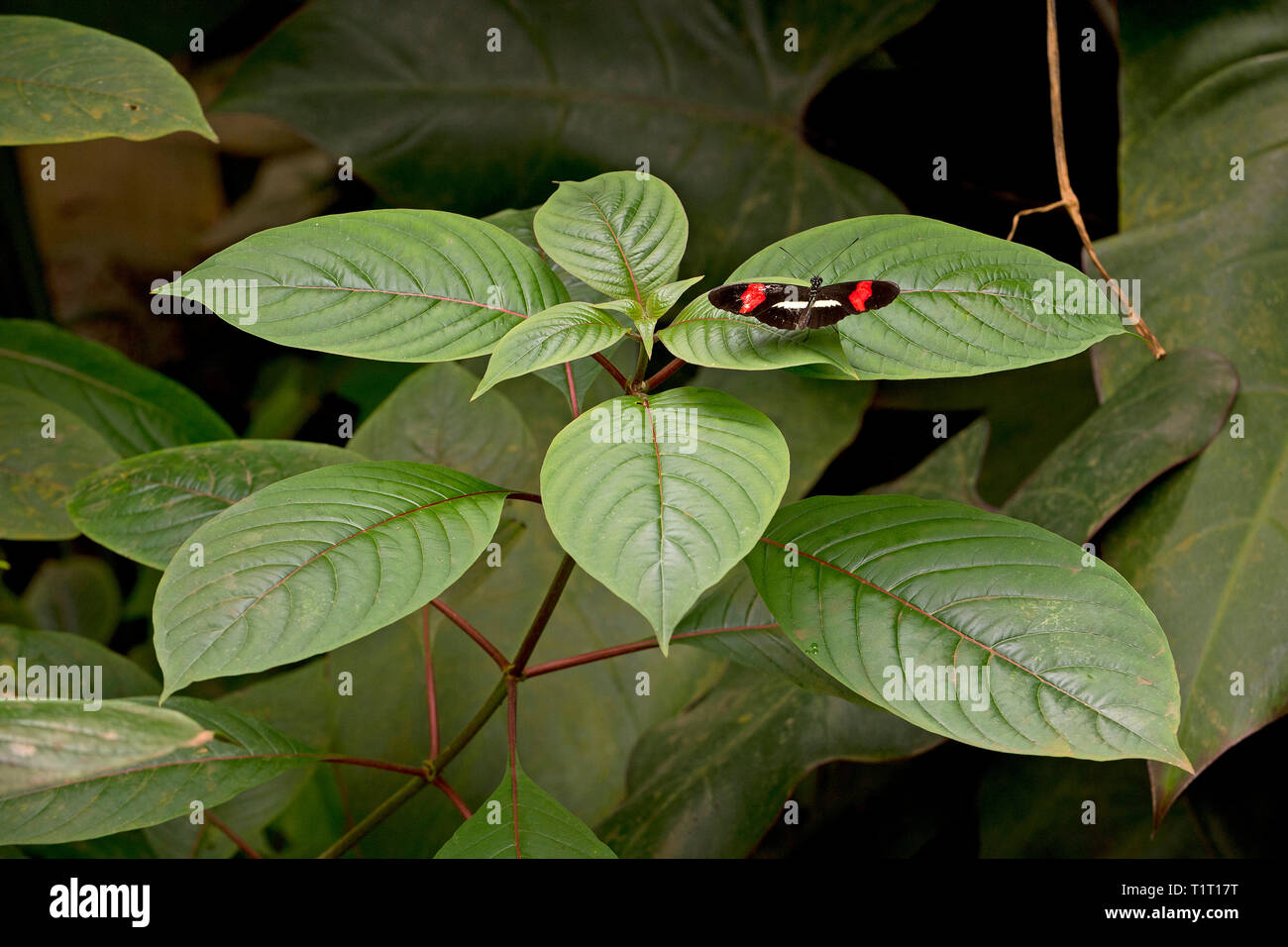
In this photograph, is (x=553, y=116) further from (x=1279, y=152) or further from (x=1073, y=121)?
(x=1279, y=152)

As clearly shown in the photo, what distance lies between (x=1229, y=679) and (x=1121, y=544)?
7.8 inches

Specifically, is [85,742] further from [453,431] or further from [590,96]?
[590,96]

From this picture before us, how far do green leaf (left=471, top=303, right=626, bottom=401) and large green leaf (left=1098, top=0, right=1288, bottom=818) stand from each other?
2.23 feet

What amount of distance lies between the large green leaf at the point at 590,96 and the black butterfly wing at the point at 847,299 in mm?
851

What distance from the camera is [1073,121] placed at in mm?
1468

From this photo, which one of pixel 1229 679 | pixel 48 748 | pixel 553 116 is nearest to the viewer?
pixel 48 748

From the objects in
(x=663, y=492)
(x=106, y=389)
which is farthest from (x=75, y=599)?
(x=663, y=492)

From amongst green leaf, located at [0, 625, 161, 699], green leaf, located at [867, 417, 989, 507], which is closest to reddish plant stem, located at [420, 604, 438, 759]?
green leaf, located at [0, 625, 161, 699]

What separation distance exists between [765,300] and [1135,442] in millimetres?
642

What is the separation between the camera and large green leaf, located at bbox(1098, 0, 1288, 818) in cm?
86

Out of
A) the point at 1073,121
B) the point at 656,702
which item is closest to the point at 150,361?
the point at 656,702

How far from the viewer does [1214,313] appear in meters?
1.06

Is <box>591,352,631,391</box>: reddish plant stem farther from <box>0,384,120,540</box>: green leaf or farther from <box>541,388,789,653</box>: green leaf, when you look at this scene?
<box>0,384,120,540</box>: green leaf

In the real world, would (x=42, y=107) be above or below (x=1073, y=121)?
below
